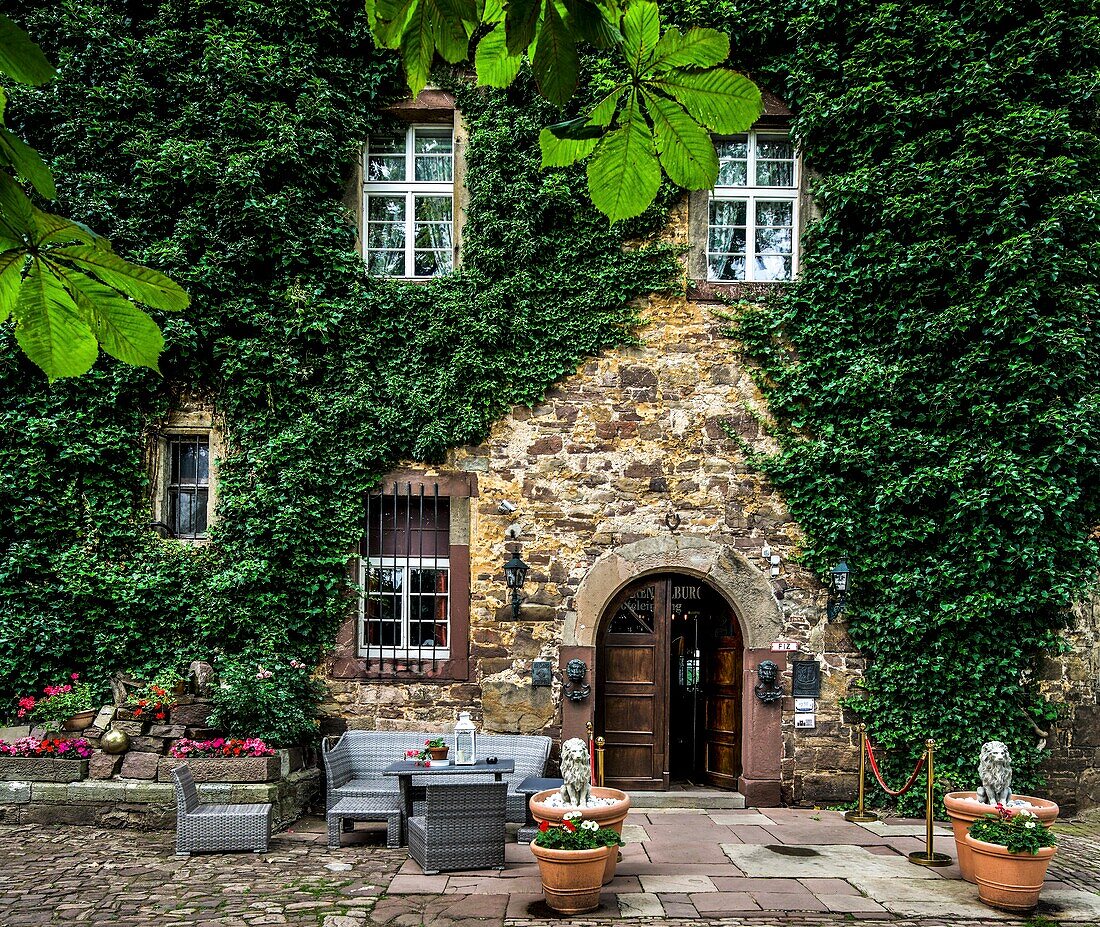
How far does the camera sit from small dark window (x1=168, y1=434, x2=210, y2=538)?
898 cm

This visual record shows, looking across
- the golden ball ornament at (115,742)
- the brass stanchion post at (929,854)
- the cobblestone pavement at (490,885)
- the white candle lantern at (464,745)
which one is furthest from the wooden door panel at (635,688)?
the golden ball ornament at (115,742)

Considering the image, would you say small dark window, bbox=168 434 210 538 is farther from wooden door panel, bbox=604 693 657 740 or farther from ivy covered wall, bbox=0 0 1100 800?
wooden door panel, bbox=604 693 657 740

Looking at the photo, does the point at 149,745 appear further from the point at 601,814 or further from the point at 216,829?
the point at 601,814

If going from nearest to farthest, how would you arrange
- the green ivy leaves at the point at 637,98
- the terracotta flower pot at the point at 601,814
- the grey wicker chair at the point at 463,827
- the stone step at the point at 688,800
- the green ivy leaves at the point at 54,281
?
the green ivy leaves at the point at 54,281
the green ivy leaves at the point at 637,98
the terracotta flower pot at the point at 601,814
the grey wicker chair at the point at 463,827
the stone step at the point at 688,800

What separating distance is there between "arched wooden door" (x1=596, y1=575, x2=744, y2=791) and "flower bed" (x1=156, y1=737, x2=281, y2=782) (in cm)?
317

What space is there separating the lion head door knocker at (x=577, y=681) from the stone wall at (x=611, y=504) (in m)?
0.16

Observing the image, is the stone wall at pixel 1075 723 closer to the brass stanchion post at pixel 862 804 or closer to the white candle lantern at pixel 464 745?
the brass stanchion post at pixel 862 804

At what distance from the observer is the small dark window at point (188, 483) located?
8.98 m

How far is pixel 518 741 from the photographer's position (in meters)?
7.93

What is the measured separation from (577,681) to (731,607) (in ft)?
5.72

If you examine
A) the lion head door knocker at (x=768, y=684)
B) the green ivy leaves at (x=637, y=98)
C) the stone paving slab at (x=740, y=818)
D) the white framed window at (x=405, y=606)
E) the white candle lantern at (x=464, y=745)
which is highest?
the green ivy leaves at (x=637, y=98)

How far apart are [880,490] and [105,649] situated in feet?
25.2

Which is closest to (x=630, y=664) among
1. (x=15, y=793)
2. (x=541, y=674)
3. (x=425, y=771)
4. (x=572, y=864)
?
(x=541, y=674)

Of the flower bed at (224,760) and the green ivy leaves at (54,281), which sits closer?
the green ivy leaves at (54,281)
